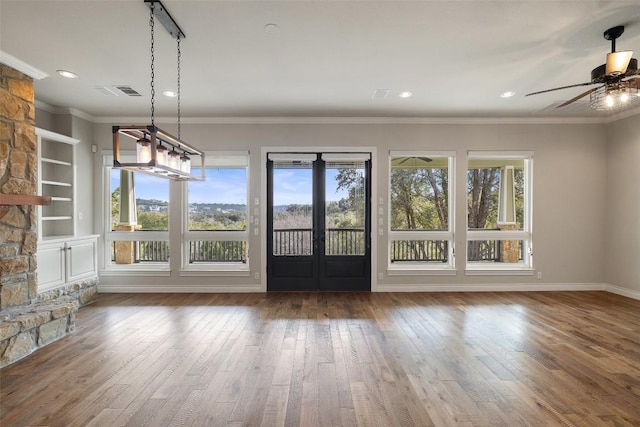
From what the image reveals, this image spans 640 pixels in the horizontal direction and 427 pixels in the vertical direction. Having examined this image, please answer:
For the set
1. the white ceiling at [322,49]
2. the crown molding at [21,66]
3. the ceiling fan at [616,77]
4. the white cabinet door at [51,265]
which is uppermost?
the white ceiling at [322,49]

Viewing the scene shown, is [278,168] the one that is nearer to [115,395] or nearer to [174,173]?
[174,173]

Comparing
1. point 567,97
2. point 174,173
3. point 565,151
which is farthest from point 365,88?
point 565,151

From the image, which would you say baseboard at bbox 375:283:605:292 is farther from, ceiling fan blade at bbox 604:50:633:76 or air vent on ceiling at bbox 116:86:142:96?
air vent on ceiling at bbox 116:86:142:96

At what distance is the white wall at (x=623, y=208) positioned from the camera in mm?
4961

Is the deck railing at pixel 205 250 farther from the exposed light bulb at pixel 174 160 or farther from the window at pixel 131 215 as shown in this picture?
the exposed light bulb at pixel 174 160

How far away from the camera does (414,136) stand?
5438mm

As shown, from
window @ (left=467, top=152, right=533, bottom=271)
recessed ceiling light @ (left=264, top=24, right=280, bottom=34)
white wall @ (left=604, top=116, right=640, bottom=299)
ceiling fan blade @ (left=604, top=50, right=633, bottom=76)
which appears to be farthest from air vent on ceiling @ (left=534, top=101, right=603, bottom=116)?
recessed ceiling light @ (left=264, top=24, right=280, bottom=34)

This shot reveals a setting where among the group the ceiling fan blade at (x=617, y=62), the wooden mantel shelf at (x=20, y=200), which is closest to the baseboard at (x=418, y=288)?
the wooden mantel shelf at (x=20, y=200)

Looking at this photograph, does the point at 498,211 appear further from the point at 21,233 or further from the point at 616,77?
the point at 21,233

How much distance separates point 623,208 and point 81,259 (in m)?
8.64

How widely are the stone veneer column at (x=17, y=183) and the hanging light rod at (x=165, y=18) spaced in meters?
2.11

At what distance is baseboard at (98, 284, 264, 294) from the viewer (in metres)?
5.37

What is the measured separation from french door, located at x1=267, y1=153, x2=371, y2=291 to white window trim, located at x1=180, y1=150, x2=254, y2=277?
0.42m

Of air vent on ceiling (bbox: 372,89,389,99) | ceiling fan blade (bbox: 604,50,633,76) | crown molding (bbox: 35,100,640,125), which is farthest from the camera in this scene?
crown molding (bbox: 35,100,640,125)
